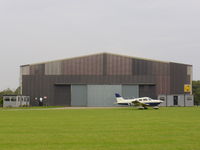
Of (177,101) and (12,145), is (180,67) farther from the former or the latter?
(12,145)

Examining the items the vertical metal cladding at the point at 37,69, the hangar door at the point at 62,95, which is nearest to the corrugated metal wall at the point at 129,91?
the hangar door at the point at 62,95

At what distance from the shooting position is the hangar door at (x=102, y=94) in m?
80.6

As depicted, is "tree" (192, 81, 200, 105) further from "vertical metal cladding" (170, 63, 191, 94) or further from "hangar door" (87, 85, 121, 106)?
"hangar door" (87, 85, 121, 106)

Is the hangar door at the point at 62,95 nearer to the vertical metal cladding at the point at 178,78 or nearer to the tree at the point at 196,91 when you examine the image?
the vertical metal cladding at the point at 178,78

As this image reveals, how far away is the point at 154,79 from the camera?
264 feet

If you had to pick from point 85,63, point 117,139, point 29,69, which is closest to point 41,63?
point 29,69

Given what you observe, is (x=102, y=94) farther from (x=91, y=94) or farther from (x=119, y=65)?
(x=119, y=65)

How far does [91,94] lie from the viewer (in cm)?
8106

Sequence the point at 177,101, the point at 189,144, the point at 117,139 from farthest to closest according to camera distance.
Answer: the point at 177,101 → the point at 117,139 → the point at 189,144

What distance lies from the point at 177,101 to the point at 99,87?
17420 millimetres

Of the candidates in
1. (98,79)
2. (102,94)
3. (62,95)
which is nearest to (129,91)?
(102,94)

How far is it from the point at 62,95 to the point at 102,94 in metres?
8.96

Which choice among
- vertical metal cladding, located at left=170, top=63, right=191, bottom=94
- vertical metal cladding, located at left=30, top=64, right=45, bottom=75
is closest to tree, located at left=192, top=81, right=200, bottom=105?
vertical metal cladding, located at left=170, top=63, right=191, bottom=94

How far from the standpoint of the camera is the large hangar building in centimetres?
7988
